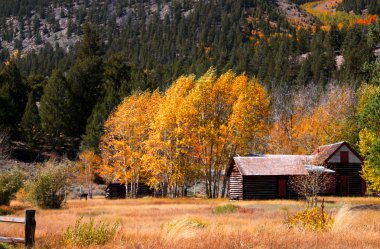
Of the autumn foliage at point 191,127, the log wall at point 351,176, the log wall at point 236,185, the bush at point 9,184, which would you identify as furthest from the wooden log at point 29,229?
the log wall at point 351,176

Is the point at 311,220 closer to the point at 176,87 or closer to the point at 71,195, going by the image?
the point at 176,87

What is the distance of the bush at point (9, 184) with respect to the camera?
111 feet

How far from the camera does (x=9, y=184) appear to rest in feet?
112

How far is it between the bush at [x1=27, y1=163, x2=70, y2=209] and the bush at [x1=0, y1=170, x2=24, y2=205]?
128 centimetres

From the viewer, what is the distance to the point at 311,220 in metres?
15.8

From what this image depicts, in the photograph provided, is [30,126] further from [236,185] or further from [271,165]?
[271,165]

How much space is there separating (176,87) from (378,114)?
23.4 m

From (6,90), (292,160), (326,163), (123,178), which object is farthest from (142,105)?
(6,90)

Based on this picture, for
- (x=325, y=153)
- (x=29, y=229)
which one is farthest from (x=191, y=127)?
(x=29, y=229)

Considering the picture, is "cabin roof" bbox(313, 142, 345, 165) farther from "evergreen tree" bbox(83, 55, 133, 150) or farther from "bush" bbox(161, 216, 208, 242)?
"bush" bbox(161, 216, 208, 242)

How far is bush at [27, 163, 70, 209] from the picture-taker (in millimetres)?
34062

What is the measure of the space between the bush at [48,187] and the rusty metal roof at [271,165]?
17963 mm

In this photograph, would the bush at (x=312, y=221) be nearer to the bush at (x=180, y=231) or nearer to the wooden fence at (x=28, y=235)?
the bush at (x=180, y=231)

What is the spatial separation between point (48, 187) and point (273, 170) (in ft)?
71.7
